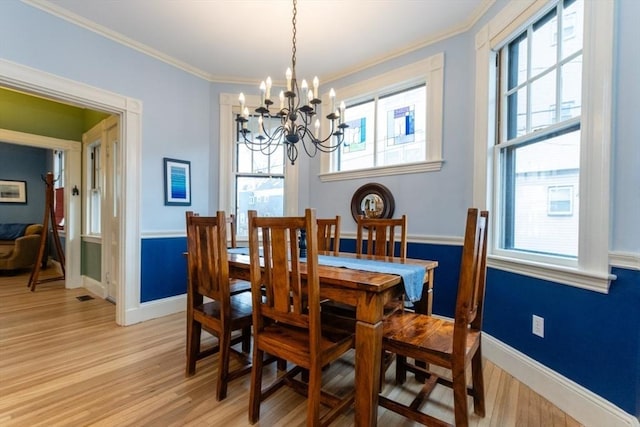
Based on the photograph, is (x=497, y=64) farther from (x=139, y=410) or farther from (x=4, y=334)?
(x=4, y=334)

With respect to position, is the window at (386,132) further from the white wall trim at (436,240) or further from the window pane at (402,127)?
the white wall trim at (436,240)

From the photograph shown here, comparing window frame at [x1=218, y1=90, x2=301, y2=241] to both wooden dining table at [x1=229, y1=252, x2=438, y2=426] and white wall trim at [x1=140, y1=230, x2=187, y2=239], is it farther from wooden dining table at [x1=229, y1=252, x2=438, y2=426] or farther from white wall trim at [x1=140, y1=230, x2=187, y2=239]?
wooden dining table at [x1=229, y1=252, x2=438, y2=426]

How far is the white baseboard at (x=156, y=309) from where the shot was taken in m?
2.97

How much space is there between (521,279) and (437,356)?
3.75 ft

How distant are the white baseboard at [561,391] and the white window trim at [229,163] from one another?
105 inches

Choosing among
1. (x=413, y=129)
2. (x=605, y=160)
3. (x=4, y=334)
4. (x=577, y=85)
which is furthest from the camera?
(x=413, y=129)

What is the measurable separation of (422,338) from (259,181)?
3.00 metres

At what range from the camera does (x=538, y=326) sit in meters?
1.88

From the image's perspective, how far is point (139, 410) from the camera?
1636 mm

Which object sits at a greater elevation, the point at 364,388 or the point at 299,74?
the point at 299,74

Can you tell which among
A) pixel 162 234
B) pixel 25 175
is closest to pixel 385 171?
pixel 162 234

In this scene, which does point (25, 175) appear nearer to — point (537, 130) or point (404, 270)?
point (404, 270)

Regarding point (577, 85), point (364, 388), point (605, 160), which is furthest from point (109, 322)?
point (577, 85)

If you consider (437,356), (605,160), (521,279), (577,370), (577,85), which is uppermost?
(577,85)
